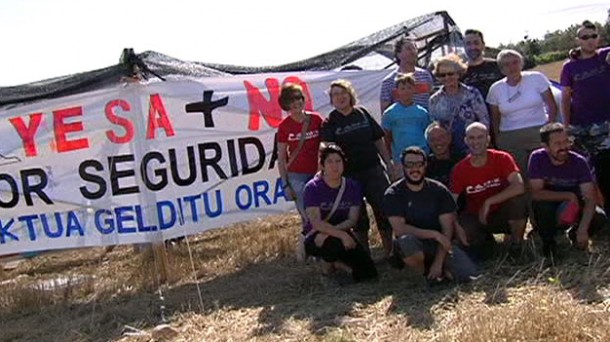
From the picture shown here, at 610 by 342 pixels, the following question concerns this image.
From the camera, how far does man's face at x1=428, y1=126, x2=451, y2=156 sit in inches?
238

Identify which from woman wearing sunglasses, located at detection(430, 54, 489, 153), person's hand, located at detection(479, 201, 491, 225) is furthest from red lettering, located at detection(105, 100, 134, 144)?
person's hand, located at detection(479, 201, 491, 225)

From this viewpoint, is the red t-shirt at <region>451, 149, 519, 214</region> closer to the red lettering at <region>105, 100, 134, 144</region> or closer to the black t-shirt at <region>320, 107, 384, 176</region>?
the black t-shirt at <region>320, 107, 384, 176</region>

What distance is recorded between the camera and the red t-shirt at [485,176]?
5984mm

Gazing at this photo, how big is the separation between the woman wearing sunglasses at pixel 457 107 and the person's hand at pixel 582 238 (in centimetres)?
108

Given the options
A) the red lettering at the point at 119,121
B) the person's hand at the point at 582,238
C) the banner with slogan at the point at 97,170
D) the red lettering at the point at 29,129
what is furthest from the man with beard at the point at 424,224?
the red lettering at the point at 29,129

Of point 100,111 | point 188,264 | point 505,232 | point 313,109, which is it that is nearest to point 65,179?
point 100,111

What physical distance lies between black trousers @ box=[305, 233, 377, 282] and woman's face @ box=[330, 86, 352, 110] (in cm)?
102

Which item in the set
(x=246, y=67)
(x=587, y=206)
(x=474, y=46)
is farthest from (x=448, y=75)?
(x=246, y=67)

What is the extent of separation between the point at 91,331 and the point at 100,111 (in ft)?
6.80

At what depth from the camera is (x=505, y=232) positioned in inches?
245

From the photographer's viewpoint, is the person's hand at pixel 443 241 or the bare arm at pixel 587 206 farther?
the bare arm at pixel 587 206

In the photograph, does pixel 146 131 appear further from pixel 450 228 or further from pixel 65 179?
pixel 450 228

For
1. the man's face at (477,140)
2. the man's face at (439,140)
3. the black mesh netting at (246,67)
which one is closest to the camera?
the man's face at (477,140)

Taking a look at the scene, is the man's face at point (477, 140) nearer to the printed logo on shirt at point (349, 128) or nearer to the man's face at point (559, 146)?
the man's face at point (559, 146)
